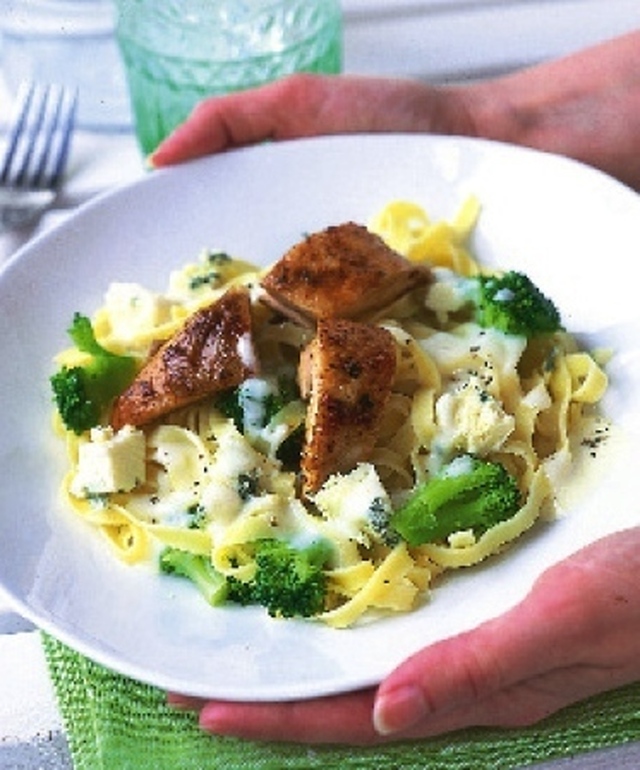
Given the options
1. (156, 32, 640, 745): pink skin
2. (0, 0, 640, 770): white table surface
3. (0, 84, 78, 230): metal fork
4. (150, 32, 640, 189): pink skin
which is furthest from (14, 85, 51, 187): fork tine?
(156, 32, 640, 745): pink skin

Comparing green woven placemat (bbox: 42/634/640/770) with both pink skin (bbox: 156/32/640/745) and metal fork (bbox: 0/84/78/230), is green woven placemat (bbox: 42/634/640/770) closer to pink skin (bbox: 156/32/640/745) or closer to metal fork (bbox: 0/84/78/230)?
pink skin (bbox: 156/32/640/745)

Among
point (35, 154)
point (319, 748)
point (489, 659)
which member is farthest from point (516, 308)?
point (35, 154)

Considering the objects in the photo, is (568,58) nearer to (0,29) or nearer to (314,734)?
(0,29)

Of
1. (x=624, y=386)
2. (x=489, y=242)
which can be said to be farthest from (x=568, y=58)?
(x=624, y=386)

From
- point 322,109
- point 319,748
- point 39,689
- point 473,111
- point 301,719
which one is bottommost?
point 39,689

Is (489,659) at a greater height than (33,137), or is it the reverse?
(489,659)

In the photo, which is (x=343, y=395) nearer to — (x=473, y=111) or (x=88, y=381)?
(x=88, y=381)
